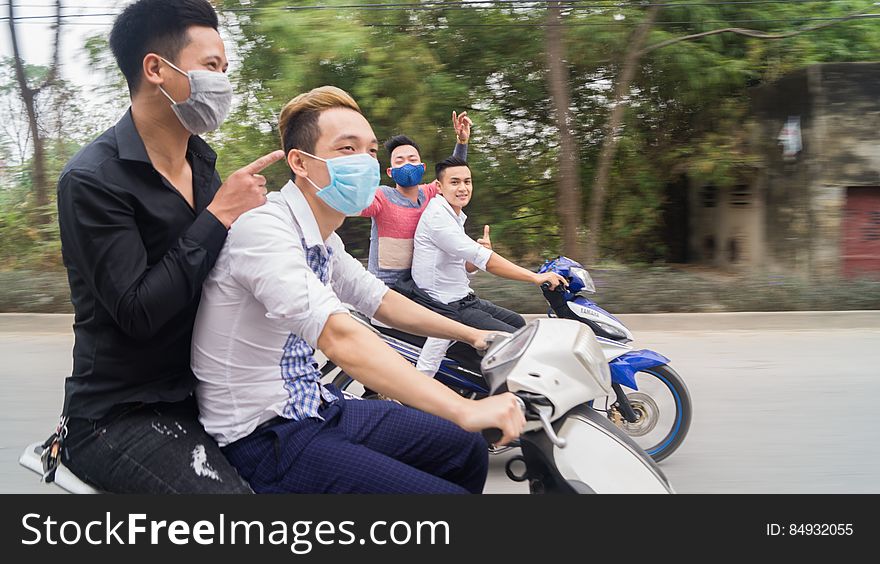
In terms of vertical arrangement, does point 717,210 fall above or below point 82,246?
below

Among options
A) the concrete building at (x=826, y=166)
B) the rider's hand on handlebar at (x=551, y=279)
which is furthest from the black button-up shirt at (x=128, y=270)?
the concrete building at (x=826, y=166)

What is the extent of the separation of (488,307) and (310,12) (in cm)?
685

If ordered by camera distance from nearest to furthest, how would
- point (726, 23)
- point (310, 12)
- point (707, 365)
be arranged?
point (707, 365) < point (310, 12) < point (726, 23)

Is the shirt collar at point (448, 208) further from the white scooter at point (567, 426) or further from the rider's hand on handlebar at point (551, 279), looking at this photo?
the white scooter at point (567, 426)

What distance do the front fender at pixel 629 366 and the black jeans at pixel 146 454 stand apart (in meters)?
2.47

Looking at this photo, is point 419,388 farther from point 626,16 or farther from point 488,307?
point 626,16

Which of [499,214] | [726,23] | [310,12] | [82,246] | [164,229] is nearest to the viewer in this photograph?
[82,246]

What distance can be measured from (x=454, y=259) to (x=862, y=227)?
1011cm

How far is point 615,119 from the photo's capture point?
11617mm

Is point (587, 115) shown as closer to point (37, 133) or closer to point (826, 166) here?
point (826, 166)

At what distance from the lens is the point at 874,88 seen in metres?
11.9

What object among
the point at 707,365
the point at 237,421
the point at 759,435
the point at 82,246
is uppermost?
the point at 82,246

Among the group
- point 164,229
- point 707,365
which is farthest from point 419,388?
point 707,365

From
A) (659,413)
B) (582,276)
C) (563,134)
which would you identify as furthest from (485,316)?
(563,134)
